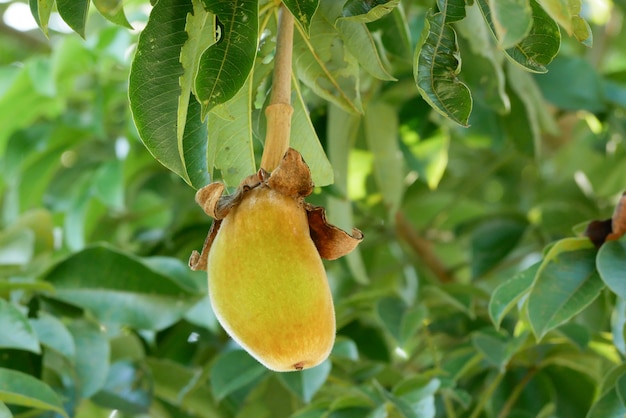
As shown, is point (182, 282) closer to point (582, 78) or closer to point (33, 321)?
point (33, 321)

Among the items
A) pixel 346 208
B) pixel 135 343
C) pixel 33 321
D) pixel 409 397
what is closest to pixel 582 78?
pixel 346 208

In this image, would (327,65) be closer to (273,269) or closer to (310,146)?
(310,146)

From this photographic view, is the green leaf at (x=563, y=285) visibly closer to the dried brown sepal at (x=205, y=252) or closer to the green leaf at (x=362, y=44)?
the green leaf at (x=362, y=44)

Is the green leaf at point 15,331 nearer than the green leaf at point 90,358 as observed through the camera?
Yes

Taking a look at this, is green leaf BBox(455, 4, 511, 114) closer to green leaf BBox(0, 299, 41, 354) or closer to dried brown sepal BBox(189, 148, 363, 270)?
dried brown sepal BBox(189, 148, 363, 270)

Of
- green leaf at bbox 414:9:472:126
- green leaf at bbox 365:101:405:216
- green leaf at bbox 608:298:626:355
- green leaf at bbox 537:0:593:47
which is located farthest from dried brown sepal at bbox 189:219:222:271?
green leaf at bbox 365:101:405:216

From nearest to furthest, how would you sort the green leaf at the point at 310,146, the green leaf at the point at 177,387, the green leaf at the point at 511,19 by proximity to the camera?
the green leaf at the point at 511,19 < the green leaf at the point at 310,146 < the green leaf at the point at 177,387

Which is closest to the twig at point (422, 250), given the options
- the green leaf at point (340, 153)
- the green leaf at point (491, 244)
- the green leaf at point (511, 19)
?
the green leaf at point (491, 244)
